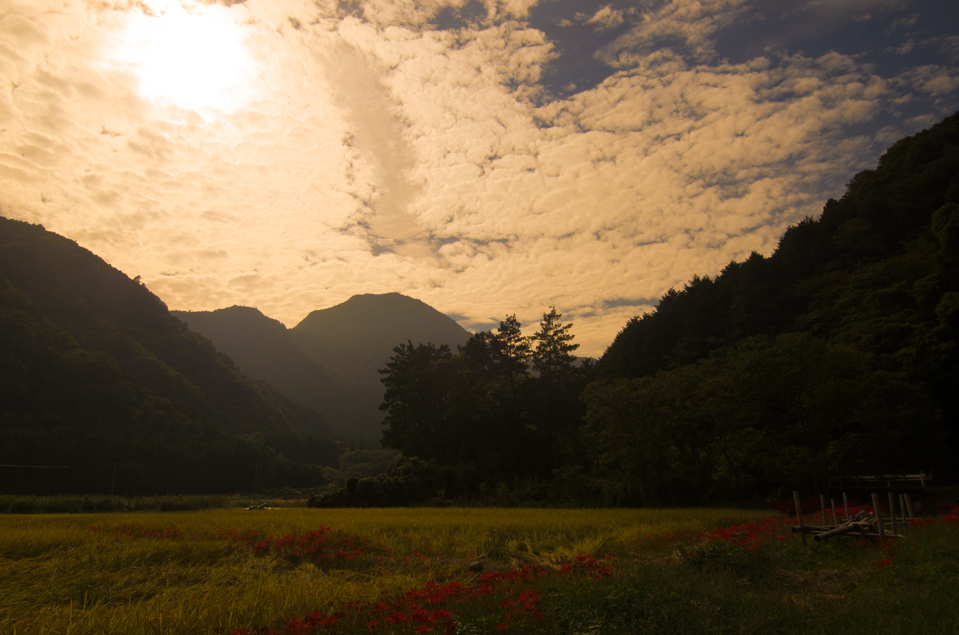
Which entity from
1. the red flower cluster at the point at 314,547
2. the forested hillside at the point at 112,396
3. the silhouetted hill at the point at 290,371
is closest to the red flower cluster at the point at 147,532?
the red flower cluster at the point at 314,547

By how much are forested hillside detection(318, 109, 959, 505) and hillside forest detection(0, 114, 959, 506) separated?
14 centimetres

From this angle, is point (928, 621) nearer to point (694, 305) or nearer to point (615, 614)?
point (615, 614)

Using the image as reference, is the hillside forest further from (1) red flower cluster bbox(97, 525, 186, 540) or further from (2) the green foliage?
(1) red flower cluster bbox(97, 525, 186, 540)

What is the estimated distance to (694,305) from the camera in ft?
163

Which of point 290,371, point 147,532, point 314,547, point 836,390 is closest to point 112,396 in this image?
point 147,532

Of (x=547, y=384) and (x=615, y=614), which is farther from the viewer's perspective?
(x=547, y=384)

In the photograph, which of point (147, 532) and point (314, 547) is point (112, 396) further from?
point (314, 547)

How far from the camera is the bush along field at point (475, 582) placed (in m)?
5.34

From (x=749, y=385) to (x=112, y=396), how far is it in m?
78.9

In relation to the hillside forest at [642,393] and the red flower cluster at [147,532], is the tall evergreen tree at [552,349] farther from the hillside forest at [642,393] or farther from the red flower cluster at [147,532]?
the red flower cluster at [147,532]

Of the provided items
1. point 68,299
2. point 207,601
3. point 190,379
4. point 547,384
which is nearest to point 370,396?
point 190,379

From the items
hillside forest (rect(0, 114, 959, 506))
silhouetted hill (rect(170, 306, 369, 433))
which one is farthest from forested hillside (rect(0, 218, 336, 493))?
silhouetted hill (rect(170, 306, 369, 433))

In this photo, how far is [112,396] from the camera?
65.6 metres

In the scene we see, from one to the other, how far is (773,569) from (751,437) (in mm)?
16789
